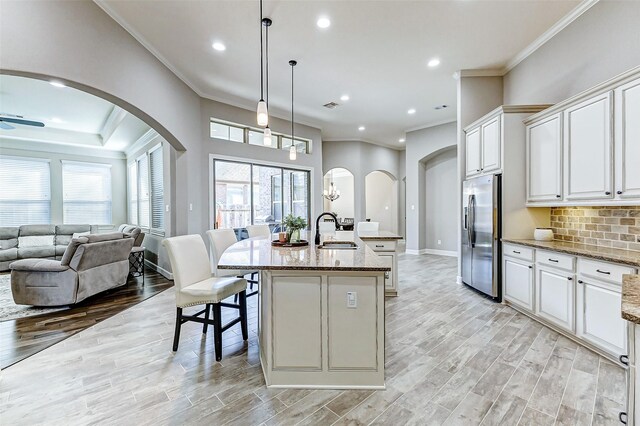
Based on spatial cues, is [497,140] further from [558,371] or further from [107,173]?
[107,173]

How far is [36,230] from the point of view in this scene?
6.62 metres

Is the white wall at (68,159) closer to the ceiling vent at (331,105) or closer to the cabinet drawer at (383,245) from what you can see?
the ceiling vent at (331,105)

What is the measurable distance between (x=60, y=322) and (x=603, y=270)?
560 cm

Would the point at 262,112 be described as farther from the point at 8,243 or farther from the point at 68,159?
the point at 68,159

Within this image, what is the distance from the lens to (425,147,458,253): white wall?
7.52 meters

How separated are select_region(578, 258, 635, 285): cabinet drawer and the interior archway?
9.69 meters

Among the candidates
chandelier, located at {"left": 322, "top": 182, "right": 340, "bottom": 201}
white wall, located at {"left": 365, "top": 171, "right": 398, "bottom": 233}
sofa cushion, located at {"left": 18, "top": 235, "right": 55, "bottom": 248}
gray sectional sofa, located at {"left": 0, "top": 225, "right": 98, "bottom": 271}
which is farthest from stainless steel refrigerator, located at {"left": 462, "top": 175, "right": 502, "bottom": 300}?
sofa cushion, located at {"left": 18, "top": 235, "right": 55, "bottom": 248}

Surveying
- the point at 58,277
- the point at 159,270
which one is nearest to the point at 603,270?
the point at 58,277

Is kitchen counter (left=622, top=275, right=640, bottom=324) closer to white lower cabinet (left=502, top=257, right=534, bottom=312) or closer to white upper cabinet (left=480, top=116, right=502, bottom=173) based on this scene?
white lower cabinet (left=502, top=257, right=534, bottom=312)

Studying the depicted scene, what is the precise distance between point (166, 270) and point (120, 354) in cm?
319

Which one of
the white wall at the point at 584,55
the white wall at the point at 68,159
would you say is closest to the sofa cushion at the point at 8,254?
the white wall at the point at 68,159

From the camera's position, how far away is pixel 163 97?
4047 mm

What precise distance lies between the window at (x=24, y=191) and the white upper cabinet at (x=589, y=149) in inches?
411

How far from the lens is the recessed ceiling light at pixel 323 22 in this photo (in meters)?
3.27
